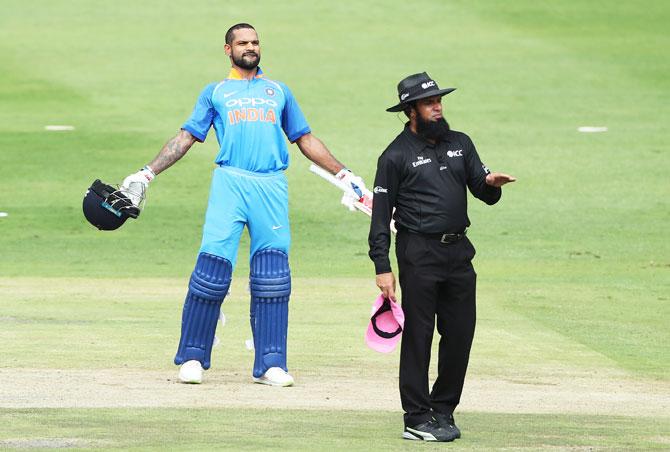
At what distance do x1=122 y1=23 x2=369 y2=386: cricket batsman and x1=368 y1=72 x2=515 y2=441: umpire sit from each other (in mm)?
1612

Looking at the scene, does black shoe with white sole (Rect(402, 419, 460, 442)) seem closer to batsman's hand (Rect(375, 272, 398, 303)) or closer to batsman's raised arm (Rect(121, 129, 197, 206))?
batsman's hand (Rect(375, 272, 398, 303))

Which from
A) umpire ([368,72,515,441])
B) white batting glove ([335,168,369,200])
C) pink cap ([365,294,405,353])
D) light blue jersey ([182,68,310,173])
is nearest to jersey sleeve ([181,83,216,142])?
light blue jersey ([182,68,310,173])

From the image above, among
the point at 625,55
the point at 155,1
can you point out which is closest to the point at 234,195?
the point at 625,55

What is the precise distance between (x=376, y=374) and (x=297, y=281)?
5275mm

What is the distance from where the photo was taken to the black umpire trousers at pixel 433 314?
367 inches

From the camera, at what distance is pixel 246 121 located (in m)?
11.0

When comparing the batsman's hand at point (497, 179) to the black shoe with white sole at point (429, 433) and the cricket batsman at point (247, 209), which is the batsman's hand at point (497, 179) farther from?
the cricket batsman at point (247, 209)

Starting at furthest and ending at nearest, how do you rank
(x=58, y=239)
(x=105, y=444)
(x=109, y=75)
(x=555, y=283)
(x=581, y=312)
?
(x=109, y=75) < (x=58, y=239) < (x=555, y=283) < (x=581, y=312) < (x=105, y=444)

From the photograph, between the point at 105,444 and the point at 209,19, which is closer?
the point at 105,444

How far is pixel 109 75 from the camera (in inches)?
1166

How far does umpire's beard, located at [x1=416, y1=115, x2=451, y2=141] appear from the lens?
30.7 feet

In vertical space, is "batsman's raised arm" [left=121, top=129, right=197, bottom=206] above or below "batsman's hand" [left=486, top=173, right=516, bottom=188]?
below

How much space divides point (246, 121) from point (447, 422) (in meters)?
2.69

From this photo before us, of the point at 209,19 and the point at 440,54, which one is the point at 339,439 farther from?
the point at 209,19
